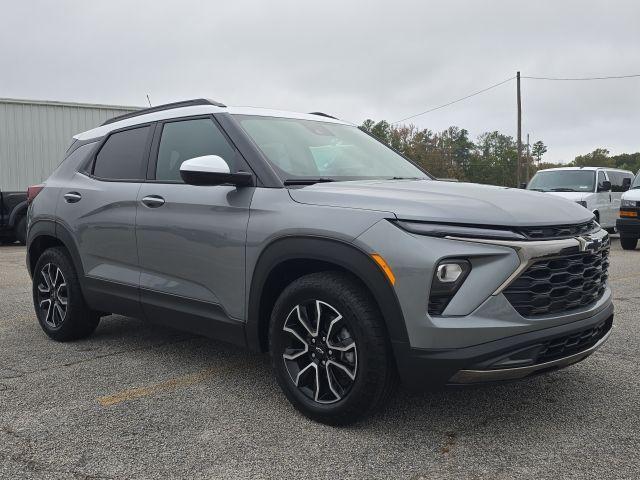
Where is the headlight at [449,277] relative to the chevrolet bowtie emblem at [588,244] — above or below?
below

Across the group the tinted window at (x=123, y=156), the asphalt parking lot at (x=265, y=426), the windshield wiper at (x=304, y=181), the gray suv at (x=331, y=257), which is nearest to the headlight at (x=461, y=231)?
the gray suv at (x=331, y=257)

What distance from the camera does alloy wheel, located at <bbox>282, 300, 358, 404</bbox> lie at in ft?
10.1

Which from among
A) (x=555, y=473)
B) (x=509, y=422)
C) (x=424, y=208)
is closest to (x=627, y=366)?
(x=509, y=422)

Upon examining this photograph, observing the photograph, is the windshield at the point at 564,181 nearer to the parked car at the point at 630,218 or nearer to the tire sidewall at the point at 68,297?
the parked car at the point at 630,218

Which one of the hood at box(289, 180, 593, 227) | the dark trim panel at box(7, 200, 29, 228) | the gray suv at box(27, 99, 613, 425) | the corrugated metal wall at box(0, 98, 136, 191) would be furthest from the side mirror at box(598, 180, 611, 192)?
the corrugated metal wall at box(0, 98, 136, 191)

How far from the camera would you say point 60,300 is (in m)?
4.99

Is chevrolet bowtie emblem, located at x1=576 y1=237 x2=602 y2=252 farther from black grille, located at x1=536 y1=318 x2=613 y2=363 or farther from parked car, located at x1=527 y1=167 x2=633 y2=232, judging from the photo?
parked car, located at x1=527 y1=167 x2=633 y2=232

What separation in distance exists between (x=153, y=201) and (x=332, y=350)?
5.59ft

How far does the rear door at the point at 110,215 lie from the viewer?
14.1ft

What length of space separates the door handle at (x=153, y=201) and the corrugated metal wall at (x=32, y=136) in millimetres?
15857

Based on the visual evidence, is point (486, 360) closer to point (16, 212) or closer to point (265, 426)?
point (265, 426)

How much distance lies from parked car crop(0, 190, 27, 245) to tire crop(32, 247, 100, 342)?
9.80 metres

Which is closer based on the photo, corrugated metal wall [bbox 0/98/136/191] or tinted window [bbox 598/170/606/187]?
tinted window [bbox 598/170/606/187]

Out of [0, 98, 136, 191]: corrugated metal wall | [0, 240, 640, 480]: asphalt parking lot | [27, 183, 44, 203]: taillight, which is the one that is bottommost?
[0, 240, 640, 480]: asphalt parking lot
